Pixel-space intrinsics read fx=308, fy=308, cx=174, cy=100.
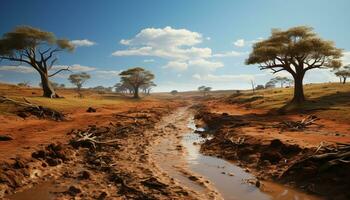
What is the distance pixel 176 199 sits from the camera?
9.00 meters

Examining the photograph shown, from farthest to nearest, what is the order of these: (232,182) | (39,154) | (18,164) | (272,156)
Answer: (272,156) → (39,154) → (18,164) → (232,182)

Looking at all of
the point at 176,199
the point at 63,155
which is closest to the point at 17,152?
the point at 63,155

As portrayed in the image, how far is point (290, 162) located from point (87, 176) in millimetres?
8044

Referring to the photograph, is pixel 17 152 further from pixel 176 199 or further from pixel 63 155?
pixel 176 199

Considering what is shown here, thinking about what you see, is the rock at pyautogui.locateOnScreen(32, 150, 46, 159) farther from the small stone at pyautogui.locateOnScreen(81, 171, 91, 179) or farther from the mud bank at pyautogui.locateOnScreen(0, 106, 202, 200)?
the small stone at pyautogui.locateOnScreen(81, 171, 91, 179)

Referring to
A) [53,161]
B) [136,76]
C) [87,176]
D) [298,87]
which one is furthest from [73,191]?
[136,76]

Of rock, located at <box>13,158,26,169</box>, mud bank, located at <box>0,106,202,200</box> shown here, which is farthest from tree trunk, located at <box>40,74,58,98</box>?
rock, located at <box>13,158,26,169</box>

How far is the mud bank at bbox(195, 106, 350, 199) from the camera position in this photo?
9.64 meters

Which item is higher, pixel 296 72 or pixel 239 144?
pixel 296 72

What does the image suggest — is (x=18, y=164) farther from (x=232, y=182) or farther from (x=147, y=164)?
(x=232, y=182)

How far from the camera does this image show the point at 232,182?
11.1 meters

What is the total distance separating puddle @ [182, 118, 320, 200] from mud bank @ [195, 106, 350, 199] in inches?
18.2

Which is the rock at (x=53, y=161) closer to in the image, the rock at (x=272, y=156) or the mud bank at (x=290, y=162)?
the mud bank at (x=290, y=162)

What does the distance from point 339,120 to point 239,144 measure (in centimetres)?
1253
